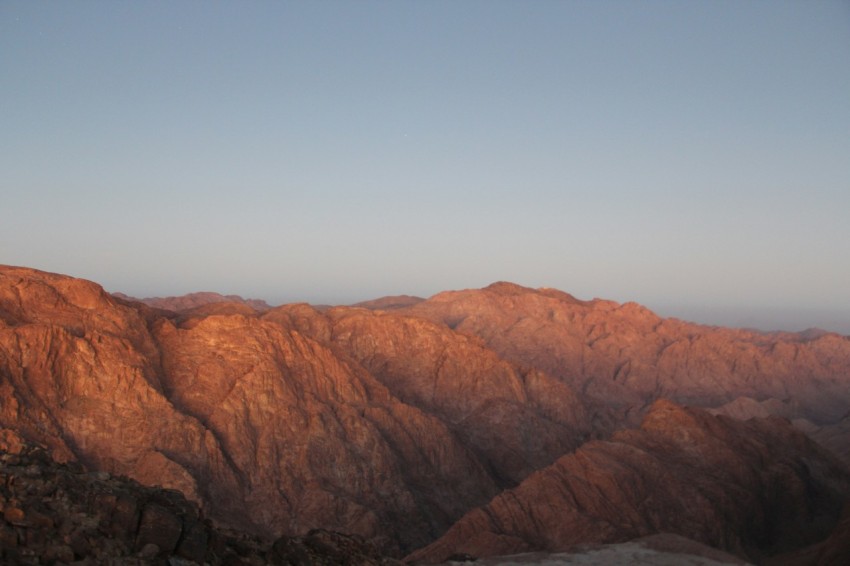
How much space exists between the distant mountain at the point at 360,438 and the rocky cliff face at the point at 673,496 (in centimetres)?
13

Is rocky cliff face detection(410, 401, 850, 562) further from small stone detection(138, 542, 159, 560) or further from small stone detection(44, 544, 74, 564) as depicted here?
small stone detection(44, 544, 74, 564)

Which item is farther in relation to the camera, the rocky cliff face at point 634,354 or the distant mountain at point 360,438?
the rocky cliff face at point 634,354

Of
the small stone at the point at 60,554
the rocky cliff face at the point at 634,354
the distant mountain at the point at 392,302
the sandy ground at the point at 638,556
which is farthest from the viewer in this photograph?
the distant mountain at the point at 392,302

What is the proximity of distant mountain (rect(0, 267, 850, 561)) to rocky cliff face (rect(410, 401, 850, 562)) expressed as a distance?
0.42 feet

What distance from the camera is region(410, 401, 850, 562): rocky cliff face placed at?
40.1 m

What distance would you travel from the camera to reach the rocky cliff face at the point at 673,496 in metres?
40.1

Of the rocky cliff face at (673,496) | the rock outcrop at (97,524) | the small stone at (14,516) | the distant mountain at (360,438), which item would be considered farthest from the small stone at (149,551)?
the rocky cliff face at (673,496)

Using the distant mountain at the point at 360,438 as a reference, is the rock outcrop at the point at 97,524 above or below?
above

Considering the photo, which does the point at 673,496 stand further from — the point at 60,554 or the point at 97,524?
the point at 60,554

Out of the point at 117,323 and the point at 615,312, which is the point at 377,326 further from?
the point at 615,312

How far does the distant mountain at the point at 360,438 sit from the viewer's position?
42.3 meters

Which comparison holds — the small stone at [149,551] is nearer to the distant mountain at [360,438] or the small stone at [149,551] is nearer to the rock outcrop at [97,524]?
the rock outcrop at [97,524]

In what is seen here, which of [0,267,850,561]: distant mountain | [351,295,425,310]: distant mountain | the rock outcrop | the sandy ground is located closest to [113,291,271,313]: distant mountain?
[351,295,425,310]: distant mountain

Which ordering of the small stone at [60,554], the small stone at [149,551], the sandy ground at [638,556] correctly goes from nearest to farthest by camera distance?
the small stone at [60,554], the small stone at [149,551], the sandy ground at [638,556]
